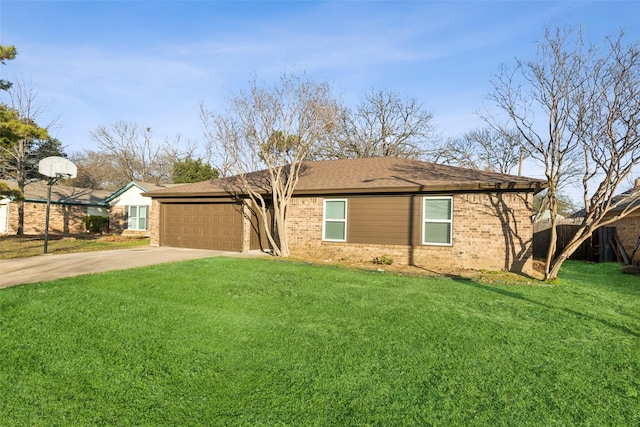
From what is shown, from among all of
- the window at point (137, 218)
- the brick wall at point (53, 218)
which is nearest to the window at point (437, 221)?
the window at point (137, 218)

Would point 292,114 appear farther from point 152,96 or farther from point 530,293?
point 530,293

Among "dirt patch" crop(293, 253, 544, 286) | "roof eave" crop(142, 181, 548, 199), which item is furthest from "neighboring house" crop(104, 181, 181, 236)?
"dirt patch" crop(293, 253, 544, 286)

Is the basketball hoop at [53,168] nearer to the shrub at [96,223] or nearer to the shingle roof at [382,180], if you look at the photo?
the shingle roof at [382,180]

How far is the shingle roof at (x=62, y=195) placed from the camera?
23.4m

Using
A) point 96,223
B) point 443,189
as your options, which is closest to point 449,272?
point 443,189

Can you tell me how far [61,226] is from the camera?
968 inches

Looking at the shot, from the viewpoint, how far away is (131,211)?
23.0m

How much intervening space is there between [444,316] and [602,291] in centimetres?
486

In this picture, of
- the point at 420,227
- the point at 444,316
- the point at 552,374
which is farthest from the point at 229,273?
the point at 552,374

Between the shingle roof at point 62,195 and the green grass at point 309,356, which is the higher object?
the shingle roof at point 62,195

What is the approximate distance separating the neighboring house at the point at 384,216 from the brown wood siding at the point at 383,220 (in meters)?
0.03

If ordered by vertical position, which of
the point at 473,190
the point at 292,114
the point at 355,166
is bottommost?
the point at 473,190

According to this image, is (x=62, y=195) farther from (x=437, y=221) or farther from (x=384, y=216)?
(x=437, y=221)

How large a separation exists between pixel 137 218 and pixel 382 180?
17489 mm
